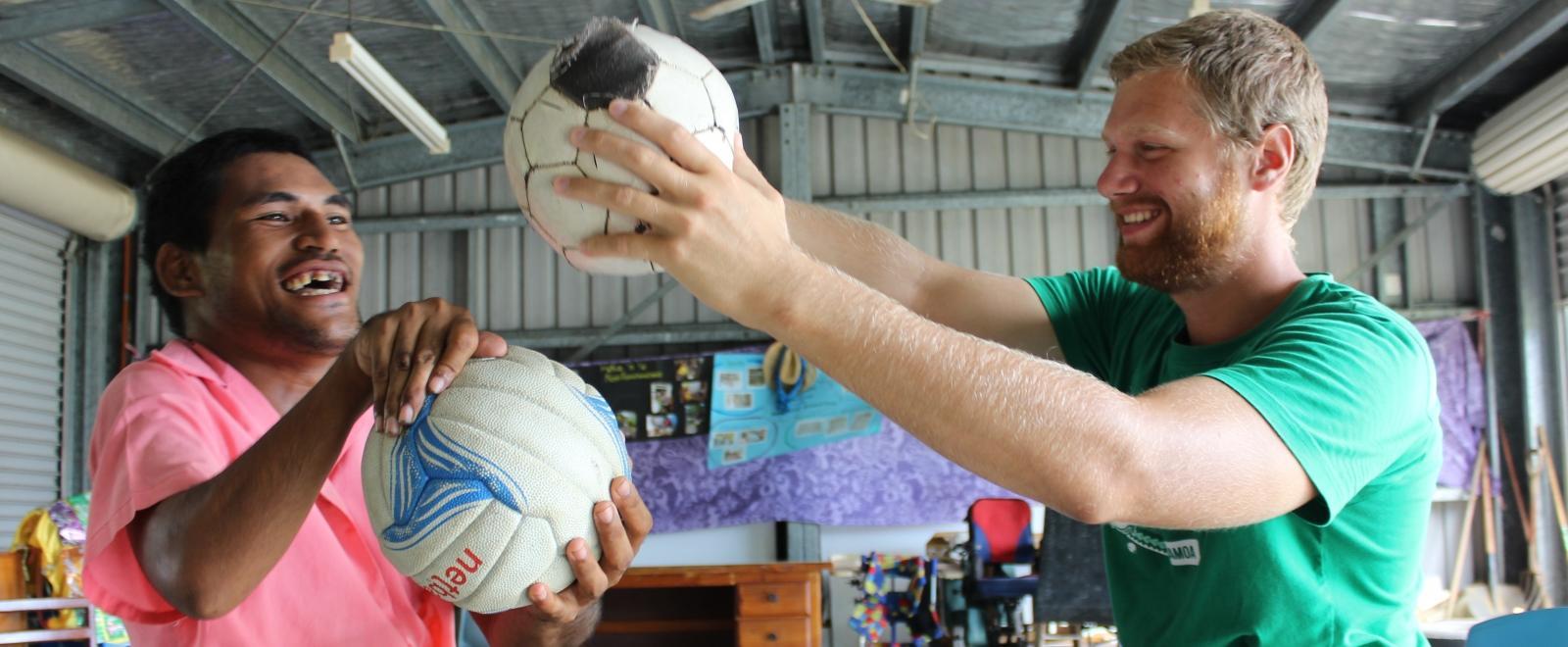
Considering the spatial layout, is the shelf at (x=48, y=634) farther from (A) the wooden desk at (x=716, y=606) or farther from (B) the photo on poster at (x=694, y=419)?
(B) the photo on poster at (x=694, y=419)

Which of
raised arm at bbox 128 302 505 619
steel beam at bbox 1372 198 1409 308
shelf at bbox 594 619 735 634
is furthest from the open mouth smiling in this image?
steel beam at bbox 1372 198 1409 308

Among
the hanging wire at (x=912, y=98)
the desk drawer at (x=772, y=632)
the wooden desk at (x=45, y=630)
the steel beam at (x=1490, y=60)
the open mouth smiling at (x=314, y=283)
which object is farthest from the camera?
the hanging wire at (x=912, y=98)

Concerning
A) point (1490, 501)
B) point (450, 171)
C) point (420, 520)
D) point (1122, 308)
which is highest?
point (450, 171)

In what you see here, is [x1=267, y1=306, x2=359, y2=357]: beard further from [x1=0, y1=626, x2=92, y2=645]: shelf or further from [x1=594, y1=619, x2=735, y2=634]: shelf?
[x1=594, y1=619, x2=735, y2=634]: shelf

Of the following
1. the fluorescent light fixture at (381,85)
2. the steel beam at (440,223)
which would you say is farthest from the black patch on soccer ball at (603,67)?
the steel beam at (440,223)

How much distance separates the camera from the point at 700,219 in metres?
1.23

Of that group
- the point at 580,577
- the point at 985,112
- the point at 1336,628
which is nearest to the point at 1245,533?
the point at 1336,628

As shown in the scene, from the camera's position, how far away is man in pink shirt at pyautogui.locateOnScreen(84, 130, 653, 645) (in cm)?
Result: 167

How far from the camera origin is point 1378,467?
5.45 ft

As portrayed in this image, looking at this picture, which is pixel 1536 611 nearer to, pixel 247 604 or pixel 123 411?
pixel 247 604

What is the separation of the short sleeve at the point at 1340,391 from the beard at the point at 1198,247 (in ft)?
0.75

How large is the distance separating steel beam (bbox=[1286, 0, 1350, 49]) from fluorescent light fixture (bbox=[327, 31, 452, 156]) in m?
5.76

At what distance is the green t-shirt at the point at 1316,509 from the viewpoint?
5.03 ft

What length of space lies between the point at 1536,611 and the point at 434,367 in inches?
102
